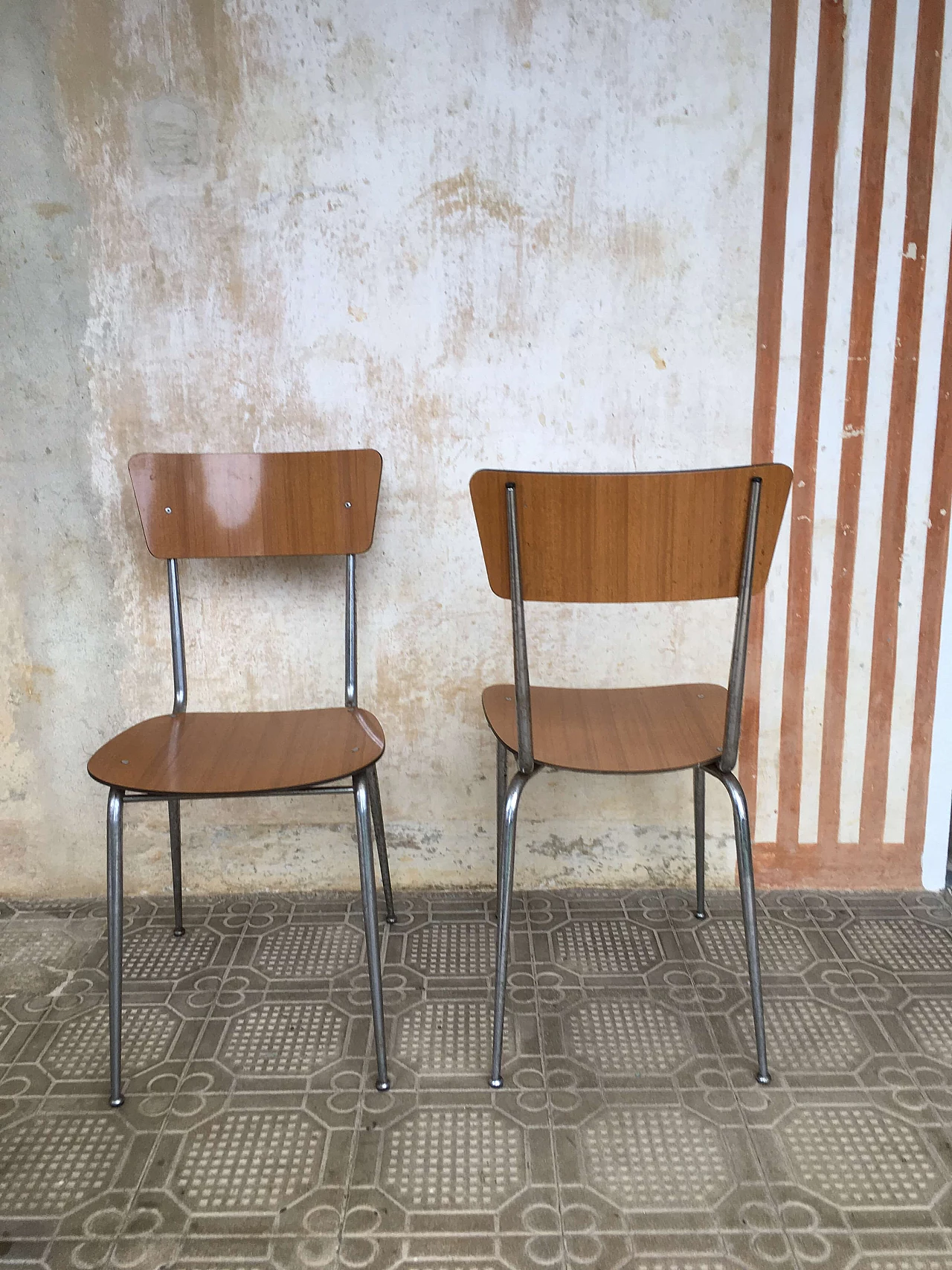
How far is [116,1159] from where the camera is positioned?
1329mm

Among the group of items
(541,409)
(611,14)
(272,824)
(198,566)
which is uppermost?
(611,14)

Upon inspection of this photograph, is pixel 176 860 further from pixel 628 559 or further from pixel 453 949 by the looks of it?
pixel 628 559

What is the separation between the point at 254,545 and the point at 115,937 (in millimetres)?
746

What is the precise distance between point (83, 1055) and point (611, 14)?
213cm

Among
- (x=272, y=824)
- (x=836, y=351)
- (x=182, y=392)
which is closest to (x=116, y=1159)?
(x=272, y=824)

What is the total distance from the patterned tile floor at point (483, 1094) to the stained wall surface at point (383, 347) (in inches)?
8.9

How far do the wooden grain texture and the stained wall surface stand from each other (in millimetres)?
305

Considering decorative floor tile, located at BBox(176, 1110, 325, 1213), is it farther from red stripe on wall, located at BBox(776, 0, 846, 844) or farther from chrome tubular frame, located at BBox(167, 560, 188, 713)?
red stripe on wall, located at BBox(776, 0, 846, 844)

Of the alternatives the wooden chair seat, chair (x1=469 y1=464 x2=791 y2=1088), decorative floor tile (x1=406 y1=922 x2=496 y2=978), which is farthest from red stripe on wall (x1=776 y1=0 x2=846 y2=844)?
the wooden chair seat

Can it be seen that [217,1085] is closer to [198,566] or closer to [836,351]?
[198,566]

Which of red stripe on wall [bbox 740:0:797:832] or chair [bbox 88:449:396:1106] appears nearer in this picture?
chair [bbox 88:449:396:1106]

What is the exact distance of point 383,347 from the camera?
1887 mm

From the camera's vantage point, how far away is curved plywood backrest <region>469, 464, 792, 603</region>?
4.10 feet

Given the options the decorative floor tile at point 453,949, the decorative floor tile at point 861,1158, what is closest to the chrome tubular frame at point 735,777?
the decorative floor tile at point 861,1158
